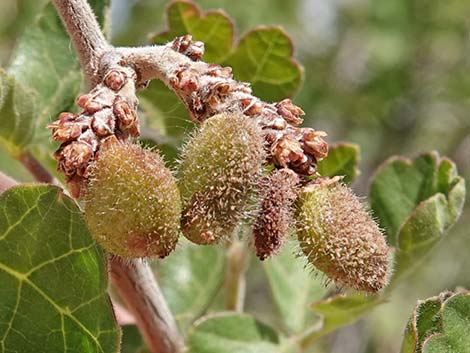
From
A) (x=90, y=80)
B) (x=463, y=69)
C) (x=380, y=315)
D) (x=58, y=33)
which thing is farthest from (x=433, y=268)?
(x=90, y=80)

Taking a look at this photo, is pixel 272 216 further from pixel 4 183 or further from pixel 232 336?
pixel 232 336

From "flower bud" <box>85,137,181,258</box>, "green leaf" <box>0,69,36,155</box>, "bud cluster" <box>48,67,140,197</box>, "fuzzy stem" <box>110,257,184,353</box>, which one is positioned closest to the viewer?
"flower bud" <box>85,137,181,258</box>

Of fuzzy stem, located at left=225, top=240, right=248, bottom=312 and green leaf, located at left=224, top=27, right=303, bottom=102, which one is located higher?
green leaf, located at left=224, top=27, right=303, bottom=102

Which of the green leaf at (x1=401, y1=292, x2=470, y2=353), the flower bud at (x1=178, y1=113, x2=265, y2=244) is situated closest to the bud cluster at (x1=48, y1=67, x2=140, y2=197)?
the flower bud at (x1=178, y1=113, x2=265, y2=244)

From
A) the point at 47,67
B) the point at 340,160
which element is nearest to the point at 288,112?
the point at 340,160

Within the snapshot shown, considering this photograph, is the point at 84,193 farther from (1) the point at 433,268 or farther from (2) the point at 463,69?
(1) the point at 433,268

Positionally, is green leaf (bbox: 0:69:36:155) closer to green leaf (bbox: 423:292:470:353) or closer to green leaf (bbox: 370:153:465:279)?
green leaf (bbox: 370:153:465:279)
